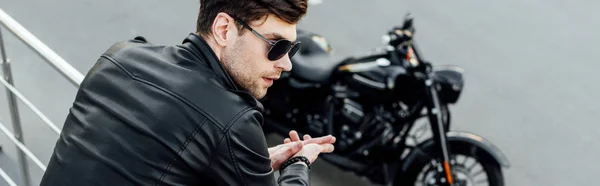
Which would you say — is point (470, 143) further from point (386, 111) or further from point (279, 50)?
point (279, 50)

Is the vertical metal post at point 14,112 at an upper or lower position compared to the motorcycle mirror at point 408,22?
lower

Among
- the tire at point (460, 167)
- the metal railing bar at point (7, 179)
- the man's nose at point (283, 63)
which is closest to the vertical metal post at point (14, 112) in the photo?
the metal railing bar at point (7, 179)

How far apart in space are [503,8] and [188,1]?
3058mm

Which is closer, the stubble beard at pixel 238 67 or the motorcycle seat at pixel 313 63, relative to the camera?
the stubble beard at pixel 238 67

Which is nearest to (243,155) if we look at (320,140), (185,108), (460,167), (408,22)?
(185,108)

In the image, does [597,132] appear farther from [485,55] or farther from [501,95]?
[485,55]

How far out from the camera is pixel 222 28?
7.10 ft

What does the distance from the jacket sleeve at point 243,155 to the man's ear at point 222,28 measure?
25cm

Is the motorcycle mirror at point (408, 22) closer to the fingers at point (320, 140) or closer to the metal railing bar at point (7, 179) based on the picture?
the fingers at point (320, 140)

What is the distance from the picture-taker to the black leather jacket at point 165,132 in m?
1.96

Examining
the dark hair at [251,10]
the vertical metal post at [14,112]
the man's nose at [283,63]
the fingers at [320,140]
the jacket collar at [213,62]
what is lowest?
the vertical metal post at [14,112]

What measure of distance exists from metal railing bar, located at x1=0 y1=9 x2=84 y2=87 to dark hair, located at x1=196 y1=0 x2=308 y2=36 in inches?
17.9

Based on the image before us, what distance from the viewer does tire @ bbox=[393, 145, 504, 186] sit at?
4.69m

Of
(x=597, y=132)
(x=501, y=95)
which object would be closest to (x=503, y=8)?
(x=501, y=95)
